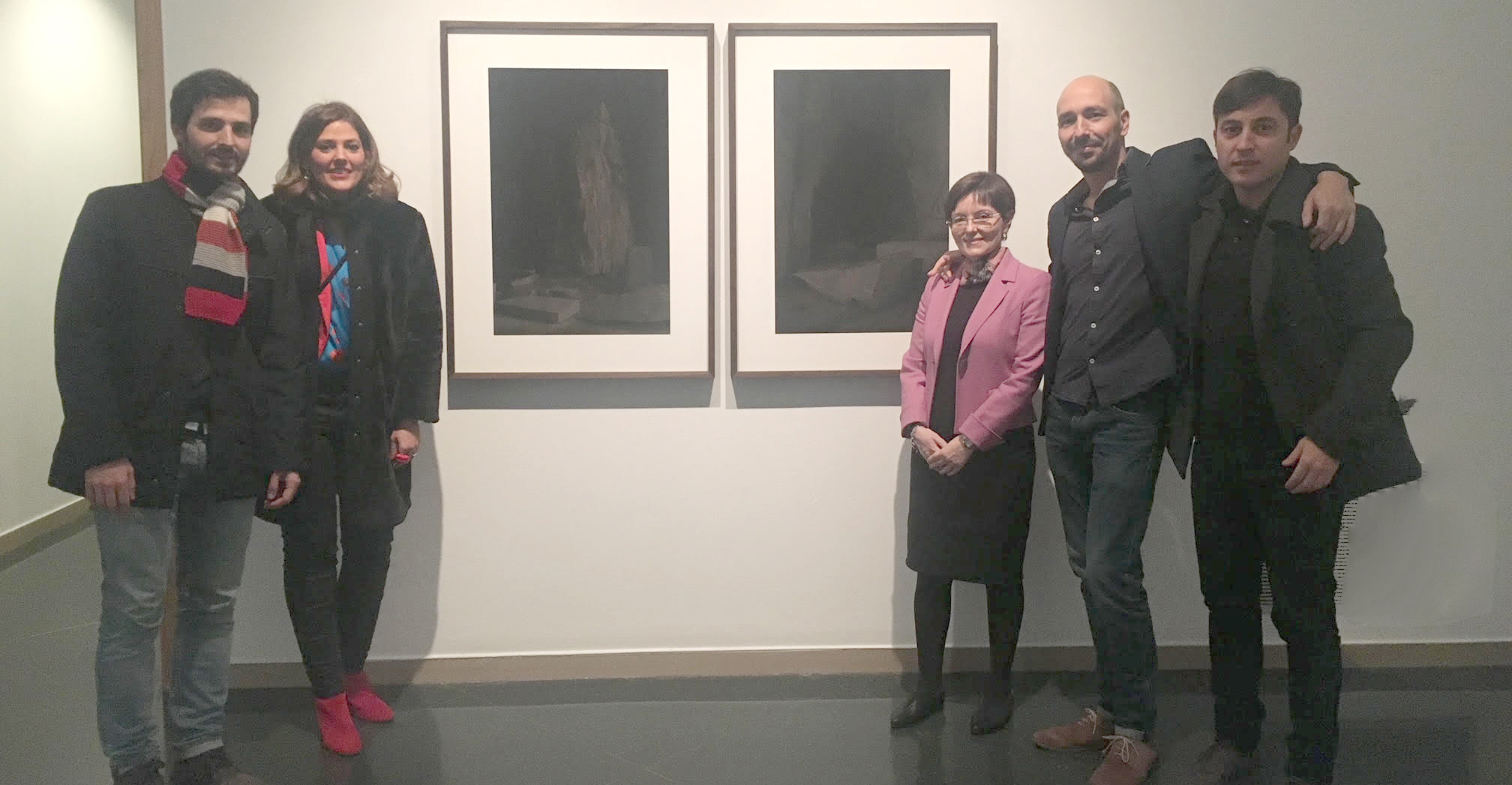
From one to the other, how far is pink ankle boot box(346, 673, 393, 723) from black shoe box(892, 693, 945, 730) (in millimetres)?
1321

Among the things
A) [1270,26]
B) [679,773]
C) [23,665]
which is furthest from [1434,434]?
[23,665]

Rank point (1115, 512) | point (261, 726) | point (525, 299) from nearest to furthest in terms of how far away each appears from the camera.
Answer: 1. point (1115, 512)
2. point (261, 726)
3. point (525, 299)

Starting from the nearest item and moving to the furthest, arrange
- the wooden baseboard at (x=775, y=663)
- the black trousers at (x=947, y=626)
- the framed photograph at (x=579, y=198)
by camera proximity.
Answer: the black trousers at (x=947, y=626) < the framed photograph at (x=579, y=198) < the wooden baseboard at (x=775, y=663)

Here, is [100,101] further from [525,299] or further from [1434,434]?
[1434,434]

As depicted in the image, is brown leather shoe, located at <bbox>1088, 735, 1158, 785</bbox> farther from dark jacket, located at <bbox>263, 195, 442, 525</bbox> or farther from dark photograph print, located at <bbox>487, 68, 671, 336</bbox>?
dark jacket, located at <bbox>263, 195, 442, 525</bbox>

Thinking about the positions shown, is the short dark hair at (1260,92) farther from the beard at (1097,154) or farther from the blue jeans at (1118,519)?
the blue jeans at (1118,519)

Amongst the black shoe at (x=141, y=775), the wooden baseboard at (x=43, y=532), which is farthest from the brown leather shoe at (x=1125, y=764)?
the wooden baseboard at (x=43, y=532)

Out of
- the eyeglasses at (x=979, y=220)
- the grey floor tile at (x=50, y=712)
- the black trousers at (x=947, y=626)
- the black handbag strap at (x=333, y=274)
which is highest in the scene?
the eyeglasses at (x=979, y=220)

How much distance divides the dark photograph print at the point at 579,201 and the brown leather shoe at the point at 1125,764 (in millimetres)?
1564

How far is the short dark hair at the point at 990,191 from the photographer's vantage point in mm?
2492

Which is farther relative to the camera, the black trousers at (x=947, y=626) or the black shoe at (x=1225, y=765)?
the black trousers at (x=947, y=626)

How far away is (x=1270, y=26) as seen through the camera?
2.90 metres

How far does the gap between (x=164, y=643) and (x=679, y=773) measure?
1.57 meters

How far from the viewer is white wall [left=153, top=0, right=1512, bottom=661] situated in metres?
2.86
